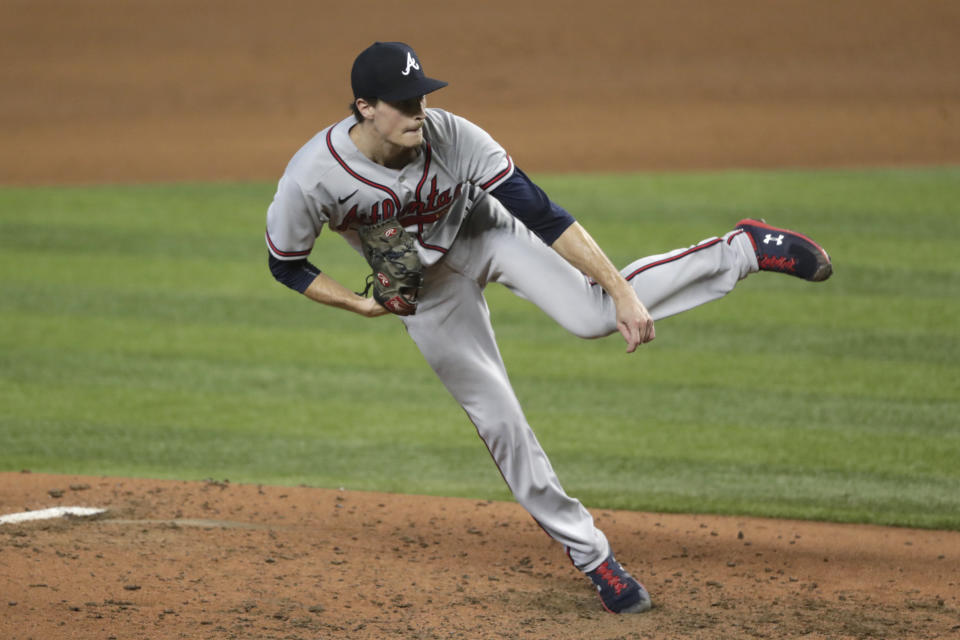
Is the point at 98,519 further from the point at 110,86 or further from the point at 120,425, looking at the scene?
the point at 110,86

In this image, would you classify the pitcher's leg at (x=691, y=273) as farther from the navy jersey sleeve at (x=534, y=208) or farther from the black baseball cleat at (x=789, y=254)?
the navy jersey sleeve at (x=534, y=208)

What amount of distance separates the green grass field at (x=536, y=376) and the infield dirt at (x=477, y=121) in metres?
0.62

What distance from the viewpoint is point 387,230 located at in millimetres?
4277

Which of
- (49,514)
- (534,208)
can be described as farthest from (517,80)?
(534,208)

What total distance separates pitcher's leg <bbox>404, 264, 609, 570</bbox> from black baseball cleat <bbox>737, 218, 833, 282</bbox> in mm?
1113

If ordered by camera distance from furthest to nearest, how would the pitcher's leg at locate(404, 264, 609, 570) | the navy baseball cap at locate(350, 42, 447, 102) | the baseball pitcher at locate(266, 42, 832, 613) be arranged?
the pitcher's leg at locate(404, 264, 609, 570) < the baseball pitcher at locate(266, 42, 832, 613) < the navy baseball cap at locate(350, 42, 447, 102)

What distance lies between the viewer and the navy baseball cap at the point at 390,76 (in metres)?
4.04

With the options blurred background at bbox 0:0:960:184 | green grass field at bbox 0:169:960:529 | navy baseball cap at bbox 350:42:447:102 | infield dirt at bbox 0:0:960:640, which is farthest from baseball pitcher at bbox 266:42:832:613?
blurred background at bbox 0:0:960:184

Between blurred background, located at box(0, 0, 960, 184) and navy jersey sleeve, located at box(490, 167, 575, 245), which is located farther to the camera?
blurred background, located at box(0, 0, 960, 184)

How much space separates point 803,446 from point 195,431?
3.64 metres

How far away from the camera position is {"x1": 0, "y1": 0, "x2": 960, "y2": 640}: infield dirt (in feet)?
14.8

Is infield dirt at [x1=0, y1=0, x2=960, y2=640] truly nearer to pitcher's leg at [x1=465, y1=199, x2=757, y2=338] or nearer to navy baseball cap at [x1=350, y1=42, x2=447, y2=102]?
pitcher's leg at [x1=465, y1=199, x2=757, y2=338]

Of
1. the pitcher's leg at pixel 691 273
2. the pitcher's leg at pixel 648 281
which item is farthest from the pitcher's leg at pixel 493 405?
the pitcher's leg at pixel 691 273

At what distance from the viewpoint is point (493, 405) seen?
461cm
